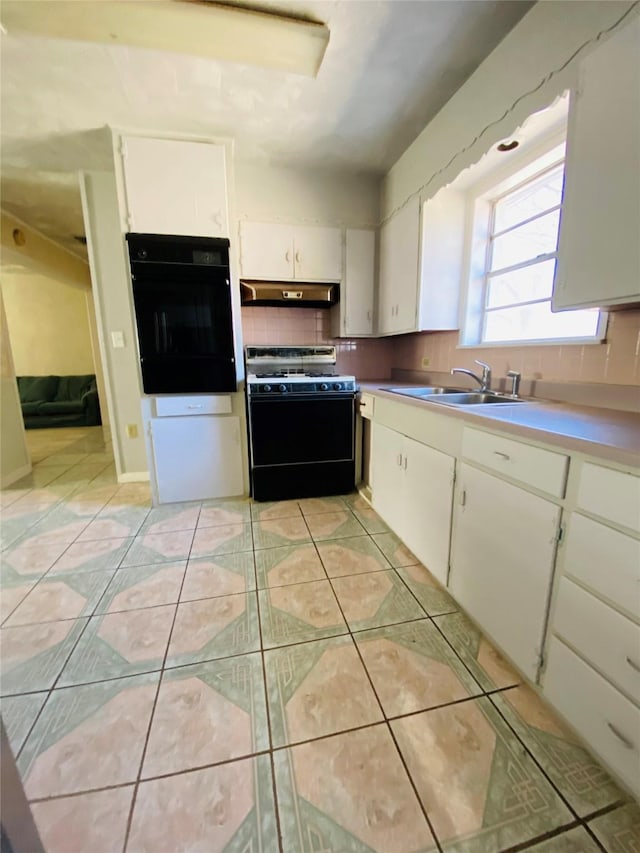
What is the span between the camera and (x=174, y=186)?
225 centimetres

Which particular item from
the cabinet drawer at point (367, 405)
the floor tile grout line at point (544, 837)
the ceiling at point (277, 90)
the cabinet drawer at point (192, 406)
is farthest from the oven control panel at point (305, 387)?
the floor tile grout line at point (544, 837)

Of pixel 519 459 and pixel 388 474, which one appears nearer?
pixel 519 459

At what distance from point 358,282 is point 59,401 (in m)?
5.29

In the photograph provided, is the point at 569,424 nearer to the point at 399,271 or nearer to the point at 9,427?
the point at 399,271

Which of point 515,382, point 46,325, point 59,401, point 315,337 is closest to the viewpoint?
point 515,382

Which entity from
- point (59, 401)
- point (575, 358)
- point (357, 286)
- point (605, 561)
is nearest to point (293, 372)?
point (357, 286)

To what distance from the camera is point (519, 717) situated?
3.59ft

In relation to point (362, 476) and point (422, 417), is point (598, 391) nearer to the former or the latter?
point (422, 417)

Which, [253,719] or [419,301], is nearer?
[253,719]

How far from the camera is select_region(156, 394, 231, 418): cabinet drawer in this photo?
8.13ft

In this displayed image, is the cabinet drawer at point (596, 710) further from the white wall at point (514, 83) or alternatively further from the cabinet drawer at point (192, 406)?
the cabinet drawer at point (192, 406)

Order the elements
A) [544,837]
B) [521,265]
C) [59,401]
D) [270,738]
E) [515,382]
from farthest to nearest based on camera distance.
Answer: [59,401] → [521,265] → [515,382] → [270,738] → [544,837]

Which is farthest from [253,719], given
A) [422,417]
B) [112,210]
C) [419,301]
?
[112,210]

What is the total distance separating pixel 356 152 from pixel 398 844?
3.36 m
